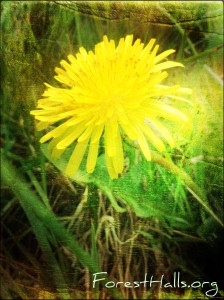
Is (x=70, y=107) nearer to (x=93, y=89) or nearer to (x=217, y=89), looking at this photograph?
(x=93, y=89)

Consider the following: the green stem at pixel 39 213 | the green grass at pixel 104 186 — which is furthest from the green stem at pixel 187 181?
the green stem at pixel 39 213

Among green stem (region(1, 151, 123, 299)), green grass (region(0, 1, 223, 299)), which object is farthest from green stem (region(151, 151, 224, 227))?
green stem (region(1, 151, 123, 299))

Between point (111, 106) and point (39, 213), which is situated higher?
point (111, 106)

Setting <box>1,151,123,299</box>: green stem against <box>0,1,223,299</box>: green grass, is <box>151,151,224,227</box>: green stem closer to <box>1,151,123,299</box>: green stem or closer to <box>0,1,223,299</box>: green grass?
<box>0,1,223,299</box>: green grass

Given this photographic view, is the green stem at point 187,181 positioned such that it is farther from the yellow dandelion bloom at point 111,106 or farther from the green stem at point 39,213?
the green stem at point 39,213
